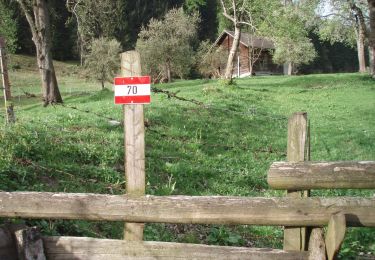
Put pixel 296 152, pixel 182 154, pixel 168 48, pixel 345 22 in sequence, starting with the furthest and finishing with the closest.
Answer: pixel 345 22, pixel 168 48, pixel 182 154, pixel 296 152

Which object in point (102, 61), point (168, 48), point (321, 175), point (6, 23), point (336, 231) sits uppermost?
point (6, 23)

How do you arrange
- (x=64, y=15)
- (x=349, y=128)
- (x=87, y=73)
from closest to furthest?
(x=349, y=128) → (x=87, y=73) → (x=64, y=15)

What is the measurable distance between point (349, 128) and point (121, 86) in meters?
14.0

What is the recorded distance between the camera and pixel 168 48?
4853 cm

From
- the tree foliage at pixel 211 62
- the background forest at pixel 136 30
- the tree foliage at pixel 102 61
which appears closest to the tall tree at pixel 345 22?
the background forest at pixel 136 30

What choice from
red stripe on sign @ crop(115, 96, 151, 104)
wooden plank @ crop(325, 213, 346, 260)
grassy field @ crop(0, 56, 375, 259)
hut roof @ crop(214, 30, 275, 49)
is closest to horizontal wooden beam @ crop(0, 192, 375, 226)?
wooden plank @ crop(325, 213, 346, 260)

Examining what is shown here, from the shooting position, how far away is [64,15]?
3031 inches

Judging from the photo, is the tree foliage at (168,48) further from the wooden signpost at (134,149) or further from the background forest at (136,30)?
the wooden signpost at (134,149)

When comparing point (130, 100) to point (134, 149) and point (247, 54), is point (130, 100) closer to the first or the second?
point (134, 149)

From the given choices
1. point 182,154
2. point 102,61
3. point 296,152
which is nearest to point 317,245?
point 296,152

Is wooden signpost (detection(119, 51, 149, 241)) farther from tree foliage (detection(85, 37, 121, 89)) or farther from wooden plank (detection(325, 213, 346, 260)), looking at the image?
tree foliage (detection(85, 37, 121, 89))

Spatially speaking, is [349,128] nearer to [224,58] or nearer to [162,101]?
[162,101]

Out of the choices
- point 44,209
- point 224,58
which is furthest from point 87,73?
point 44,209

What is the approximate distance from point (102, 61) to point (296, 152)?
4157 cm
